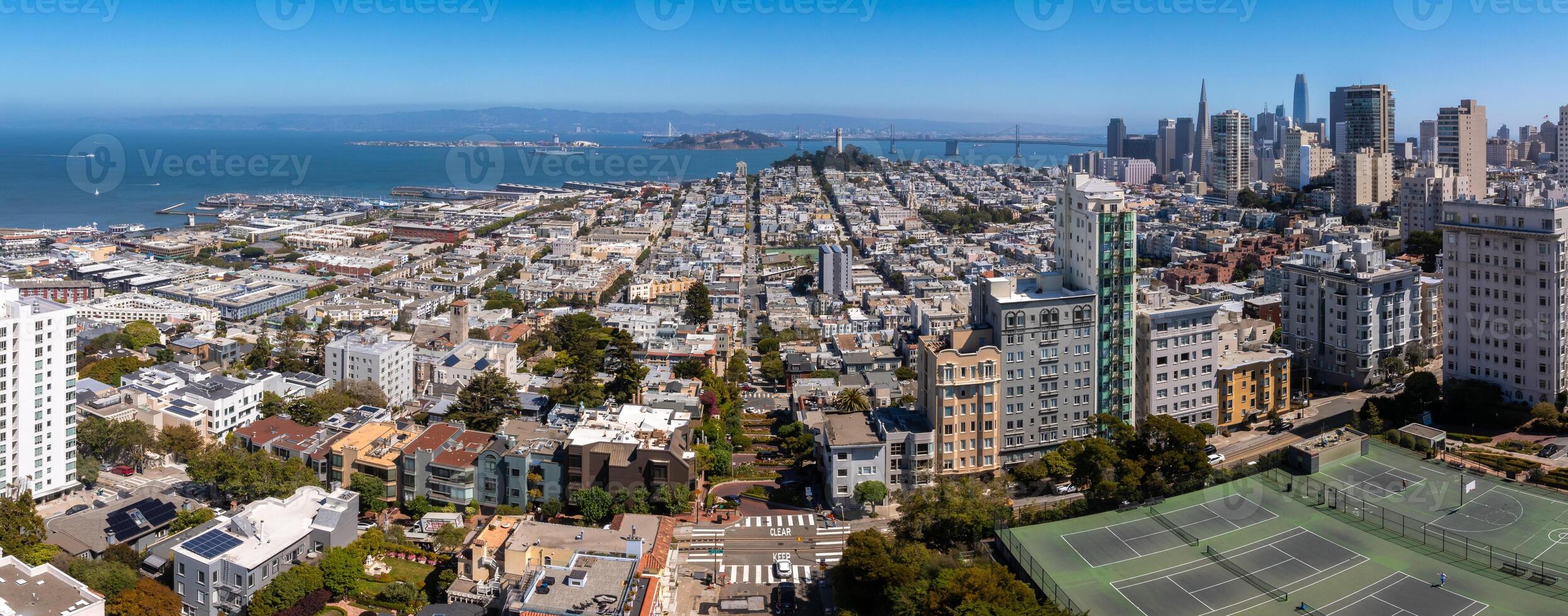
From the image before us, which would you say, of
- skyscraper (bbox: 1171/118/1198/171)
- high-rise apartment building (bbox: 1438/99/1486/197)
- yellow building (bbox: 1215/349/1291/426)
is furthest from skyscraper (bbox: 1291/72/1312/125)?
yellow building (bbox: 1215/349/1291/426)

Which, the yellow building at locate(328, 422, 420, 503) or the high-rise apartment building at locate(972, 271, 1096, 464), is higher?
the high-rise apartment building at locate(972, 271, 1096, 464)

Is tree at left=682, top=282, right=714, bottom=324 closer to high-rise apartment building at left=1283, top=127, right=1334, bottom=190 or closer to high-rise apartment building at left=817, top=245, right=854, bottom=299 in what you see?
high-rise apartment building at left=817, top=245, right=854, bottom=299

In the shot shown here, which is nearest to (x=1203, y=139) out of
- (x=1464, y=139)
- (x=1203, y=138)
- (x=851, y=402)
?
(x=1203, y=138)

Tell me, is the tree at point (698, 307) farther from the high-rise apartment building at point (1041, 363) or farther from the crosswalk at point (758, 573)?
the crosswalk at point (758, 573)

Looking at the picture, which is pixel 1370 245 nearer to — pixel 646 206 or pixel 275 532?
pixel 275 532

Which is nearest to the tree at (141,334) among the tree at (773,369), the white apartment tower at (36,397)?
the white apartment tower at (36,397)

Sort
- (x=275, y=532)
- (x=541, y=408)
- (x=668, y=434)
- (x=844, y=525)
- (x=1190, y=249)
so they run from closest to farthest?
(x=275, y=532), (x=844, y=525), (x=668, y=434), (x=541, y=408), (x=1190, y=249)

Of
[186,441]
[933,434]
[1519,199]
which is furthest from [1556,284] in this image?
[186,441]

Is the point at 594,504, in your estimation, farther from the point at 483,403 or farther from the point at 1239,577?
the point at 1239,577
